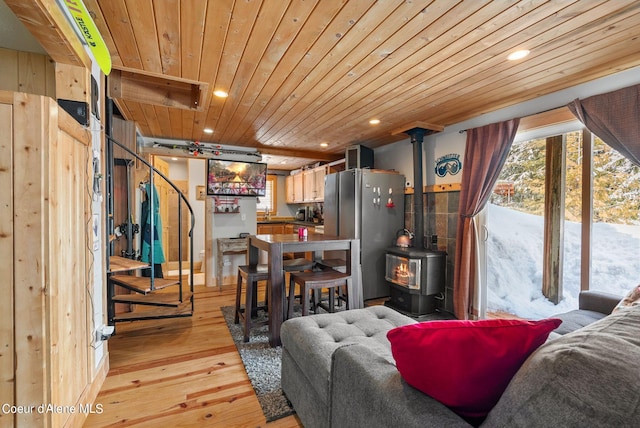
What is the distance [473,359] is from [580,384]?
253 millimetres

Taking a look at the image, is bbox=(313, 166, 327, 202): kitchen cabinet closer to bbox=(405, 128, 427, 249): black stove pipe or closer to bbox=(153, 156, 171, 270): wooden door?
bbox=(405, 128, 427, 249): black stove pipe

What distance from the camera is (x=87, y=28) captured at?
4.82 ft

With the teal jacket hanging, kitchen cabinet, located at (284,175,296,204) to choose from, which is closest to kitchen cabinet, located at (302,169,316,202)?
kitchen cabinet, located at (284,175,296,204)

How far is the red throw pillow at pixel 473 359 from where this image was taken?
798mm

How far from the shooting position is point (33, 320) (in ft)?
4.10

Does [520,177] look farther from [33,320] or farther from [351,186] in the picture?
[33,320]

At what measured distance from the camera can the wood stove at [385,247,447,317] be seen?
3.30 m

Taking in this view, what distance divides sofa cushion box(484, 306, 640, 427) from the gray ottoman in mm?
736

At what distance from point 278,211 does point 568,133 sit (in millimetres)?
5619

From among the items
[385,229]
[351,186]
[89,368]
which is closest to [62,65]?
[89,368]

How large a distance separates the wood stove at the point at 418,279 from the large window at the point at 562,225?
0.52 metres

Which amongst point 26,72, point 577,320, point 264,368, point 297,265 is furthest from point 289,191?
point 577,320

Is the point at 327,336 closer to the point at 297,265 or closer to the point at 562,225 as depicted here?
the point at 297,265

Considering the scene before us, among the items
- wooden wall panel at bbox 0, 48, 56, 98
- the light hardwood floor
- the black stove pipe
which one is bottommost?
the light hardwood floor
